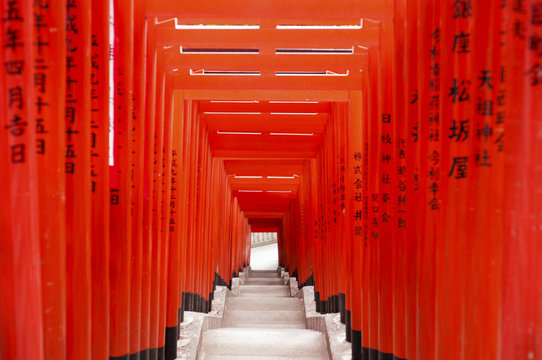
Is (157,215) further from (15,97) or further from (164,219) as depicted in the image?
(15,97)

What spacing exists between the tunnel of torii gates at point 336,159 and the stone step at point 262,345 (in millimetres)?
856

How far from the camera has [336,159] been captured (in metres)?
8.70

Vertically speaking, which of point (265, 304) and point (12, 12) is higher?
point (12, 12)

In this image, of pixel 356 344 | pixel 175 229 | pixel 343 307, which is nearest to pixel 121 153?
pixel 175 229

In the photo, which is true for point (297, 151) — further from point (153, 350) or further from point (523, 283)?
point (523, 283)

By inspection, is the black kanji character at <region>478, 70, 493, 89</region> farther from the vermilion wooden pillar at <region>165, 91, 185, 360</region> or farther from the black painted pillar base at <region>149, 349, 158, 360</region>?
the vermilion wooden pillar at <region>165, 91, 185, 360</region>

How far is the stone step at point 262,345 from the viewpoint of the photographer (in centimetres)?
818

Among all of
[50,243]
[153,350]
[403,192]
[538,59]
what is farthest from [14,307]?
[153,350]

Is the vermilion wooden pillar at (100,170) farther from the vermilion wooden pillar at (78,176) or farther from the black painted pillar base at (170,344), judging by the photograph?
the black painted pillar base at (170,344)

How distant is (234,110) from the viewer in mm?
9609

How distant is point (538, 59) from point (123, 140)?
310 centimetres

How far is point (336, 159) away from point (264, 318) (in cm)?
492

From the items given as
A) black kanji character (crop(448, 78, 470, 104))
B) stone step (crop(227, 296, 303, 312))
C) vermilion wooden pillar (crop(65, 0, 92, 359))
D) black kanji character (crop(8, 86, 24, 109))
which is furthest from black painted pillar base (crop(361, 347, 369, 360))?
stone step (crop(227, 296, 303, 312))

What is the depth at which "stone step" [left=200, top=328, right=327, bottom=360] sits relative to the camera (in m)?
8.18
